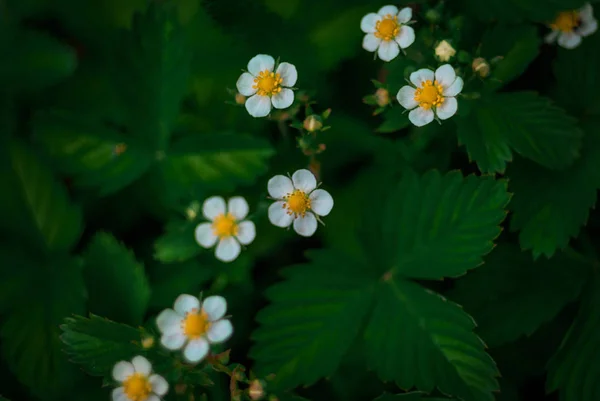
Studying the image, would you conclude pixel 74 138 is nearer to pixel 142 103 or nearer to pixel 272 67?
pixel 142 103

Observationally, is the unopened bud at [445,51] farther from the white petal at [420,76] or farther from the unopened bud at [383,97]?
the unopened bud at [383,97]

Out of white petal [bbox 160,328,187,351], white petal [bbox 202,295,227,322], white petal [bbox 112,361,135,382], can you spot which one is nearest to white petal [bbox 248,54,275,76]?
white petal [bbox 202,295,227,322]

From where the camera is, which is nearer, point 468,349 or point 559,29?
point 468,349

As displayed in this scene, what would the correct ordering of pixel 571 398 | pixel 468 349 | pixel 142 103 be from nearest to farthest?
pixel 468 349 < pixel 571 398 < pixel 142 103

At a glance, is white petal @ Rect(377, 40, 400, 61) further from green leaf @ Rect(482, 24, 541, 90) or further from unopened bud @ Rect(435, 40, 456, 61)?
green leaf @ Rect(482, 24, 541, 90)

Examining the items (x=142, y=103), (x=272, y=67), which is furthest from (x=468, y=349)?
(x=142, y=103)

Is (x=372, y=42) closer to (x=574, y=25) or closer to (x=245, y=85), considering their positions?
(x=245, y=85)

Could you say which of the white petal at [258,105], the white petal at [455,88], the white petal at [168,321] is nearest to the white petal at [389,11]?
the white petal at [455,88]
